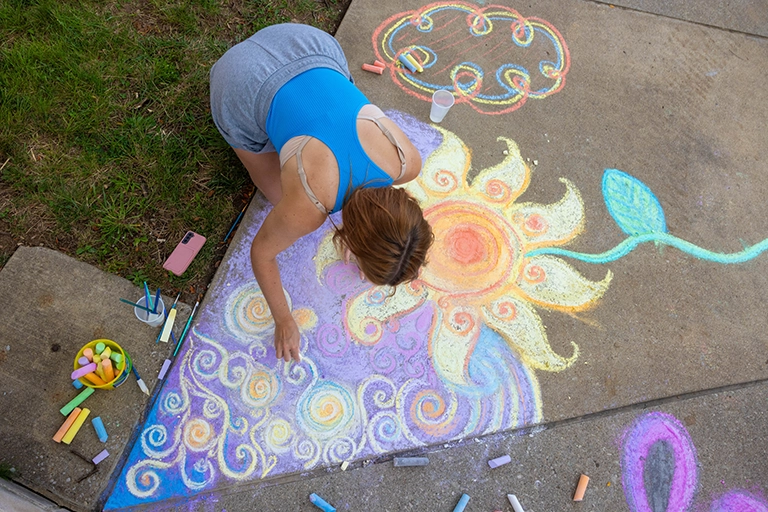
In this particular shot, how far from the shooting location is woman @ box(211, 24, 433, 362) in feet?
5.55

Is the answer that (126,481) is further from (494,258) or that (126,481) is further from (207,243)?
(494,258)

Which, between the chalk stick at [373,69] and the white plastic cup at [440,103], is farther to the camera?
the chalk stick at [373,69]

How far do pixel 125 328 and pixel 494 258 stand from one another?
83.4 inches

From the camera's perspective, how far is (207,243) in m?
2.61

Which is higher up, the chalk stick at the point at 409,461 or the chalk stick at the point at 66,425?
the chalk stick at the point at 66,425

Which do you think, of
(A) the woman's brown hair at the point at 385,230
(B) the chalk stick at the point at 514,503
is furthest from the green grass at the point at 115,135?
(B) the chalk stick at the point at 514,503

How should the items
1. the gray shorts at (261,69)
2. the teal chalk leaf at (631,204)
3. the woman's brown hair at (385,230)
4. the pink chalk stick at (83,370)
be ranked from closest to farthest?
1. the woman's brown hair at (385,230)
2. the gray shorts at (261,69)
3. the pink chalk stick at (83,370)
4. the teal chalk leaf at (631,204)

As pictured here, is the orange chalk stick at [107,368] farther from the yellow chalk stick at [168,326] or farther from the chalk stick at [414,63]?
the chalk stick at [414,63]

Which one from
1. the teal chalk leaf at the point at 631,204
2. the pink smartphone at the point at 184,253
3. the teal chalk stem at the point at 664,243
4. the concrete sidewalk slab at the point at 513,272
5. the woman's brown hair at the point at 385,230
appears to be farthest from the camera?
the teal chalk leaf at the point at 631,204

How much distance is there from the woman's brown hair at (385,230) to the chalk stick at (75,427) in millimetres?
1622

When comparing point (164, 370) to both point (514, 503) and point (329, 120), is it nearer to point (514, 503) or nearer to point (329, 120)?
point (329, 120)

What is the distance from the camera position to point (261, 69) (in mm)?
1939

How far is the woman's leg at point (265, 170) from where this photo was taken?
7.73ft

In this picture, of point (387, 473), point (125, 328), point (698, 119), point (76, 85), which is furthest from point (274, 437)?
point (698, 119)
